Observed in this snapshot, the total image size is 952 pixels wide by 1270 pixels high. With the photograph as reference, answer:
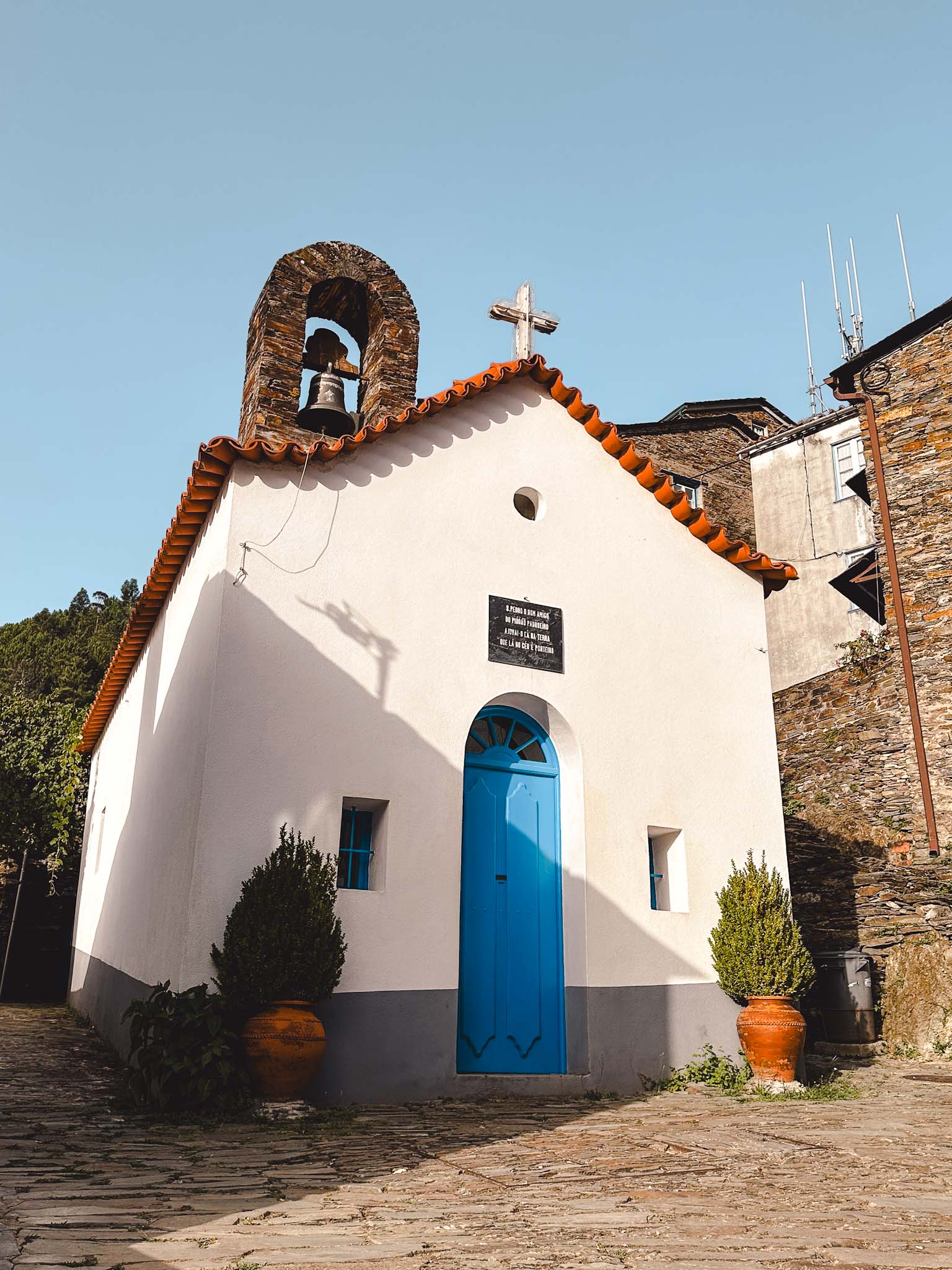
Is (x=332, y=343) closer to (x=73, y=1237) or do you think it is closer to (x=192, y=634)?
(x=192, y=634)

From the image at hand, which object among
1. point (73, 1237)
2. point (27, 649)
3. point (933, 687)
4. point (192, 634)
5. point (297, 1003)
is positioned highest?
point (27, 649)

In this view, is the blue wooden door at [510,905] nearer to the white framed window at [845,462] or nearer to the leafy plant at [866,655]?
the leafy plant at [866,655]

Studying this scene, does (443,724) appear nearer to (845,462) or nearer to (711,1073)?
(711,1073)

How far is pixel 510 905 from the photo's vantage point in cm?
810

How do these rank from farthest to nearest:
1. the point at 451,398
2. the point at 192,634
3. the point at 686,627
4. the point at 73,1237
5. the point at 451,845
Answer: the point at 686,627 → the point at 451,398 → the point at 192,634 → the point at 451,845 → the point at 73,1237

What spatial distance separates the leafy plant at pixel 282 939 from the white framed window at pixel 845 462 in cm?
1850

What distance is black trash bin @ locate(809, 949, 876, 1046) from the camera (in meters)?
10.3

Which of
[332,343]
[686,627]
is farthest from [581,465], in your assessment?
[332,343]

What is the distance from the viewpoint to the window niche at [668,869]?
8.69m

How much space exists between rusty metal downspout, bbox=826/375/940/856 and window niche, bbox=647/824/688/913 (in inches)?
263

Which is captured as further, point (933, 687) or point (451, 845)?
point (933, 687)

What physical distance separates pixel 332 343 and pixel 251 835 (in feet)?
18.3

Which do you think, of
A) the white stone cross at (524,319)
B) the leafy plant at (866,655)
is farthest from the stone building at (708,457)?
the white stone cross at (524,319)

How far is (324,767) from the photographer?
7305 mm
